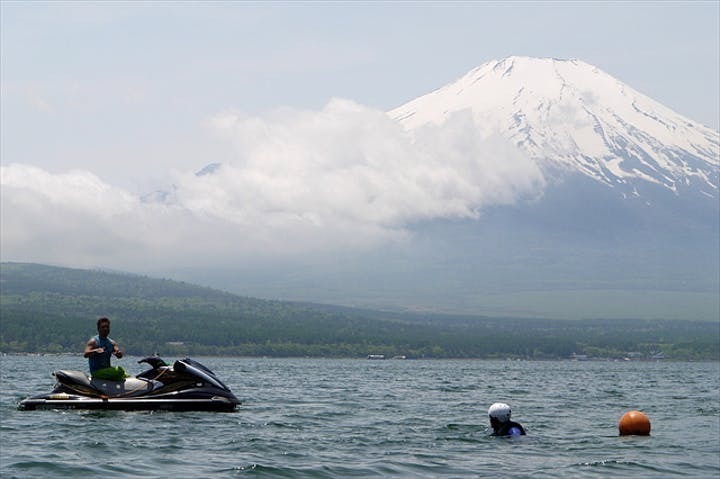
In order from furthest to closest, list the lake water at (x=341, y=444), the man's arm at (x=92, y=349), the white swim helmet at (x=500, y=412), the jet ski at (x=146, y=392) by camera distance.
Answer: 1. the jet ski at (x=146, y=392)
2. the man's arm at (x=92, y=349)
3. the white swim helmet at (x=500, y=412)
4. the lake water at (x=341, y=444)

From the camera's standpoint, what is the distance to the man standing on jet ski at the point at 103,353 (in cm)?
3250

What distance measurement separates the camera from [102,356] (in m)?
33.6

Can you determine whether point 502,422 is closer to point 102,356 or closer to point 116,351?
point 116,351

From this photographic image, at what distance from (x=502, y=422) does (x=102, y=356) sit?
10.6 meters

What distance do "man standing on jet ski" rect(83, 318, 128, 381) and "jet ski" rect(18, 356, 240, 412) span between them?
0.18 meters

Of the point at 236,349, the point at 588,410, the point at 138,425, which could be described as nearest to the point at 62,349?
the point at 236,349

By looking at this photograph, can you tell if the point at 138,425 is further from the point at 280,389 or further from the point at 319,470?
the point at 280,389

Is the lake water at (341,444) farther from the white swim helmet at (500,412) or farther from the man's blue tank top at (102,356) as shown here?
the man's blue tank top at (102,356)

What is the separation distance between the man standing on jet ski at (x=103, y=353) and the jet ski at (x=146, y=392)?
0.58ft

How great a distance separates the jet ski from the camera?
34.0 metres

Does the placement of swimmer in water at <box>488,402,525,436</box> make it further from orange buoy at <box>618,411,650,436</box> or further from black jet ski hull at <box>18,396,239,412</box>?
black jet ski hull at <box>18,396,239,412</box>

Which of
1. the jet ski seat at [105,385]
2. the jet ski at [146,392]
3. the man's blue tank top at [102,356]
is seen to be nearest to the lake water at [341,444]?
the jet ski at [146,392]

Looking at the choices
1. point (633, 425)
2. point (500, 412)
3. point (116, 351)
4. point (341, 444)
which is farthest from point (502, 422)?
point (116, 351)

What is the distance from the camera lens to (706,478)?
2581 centimetres
